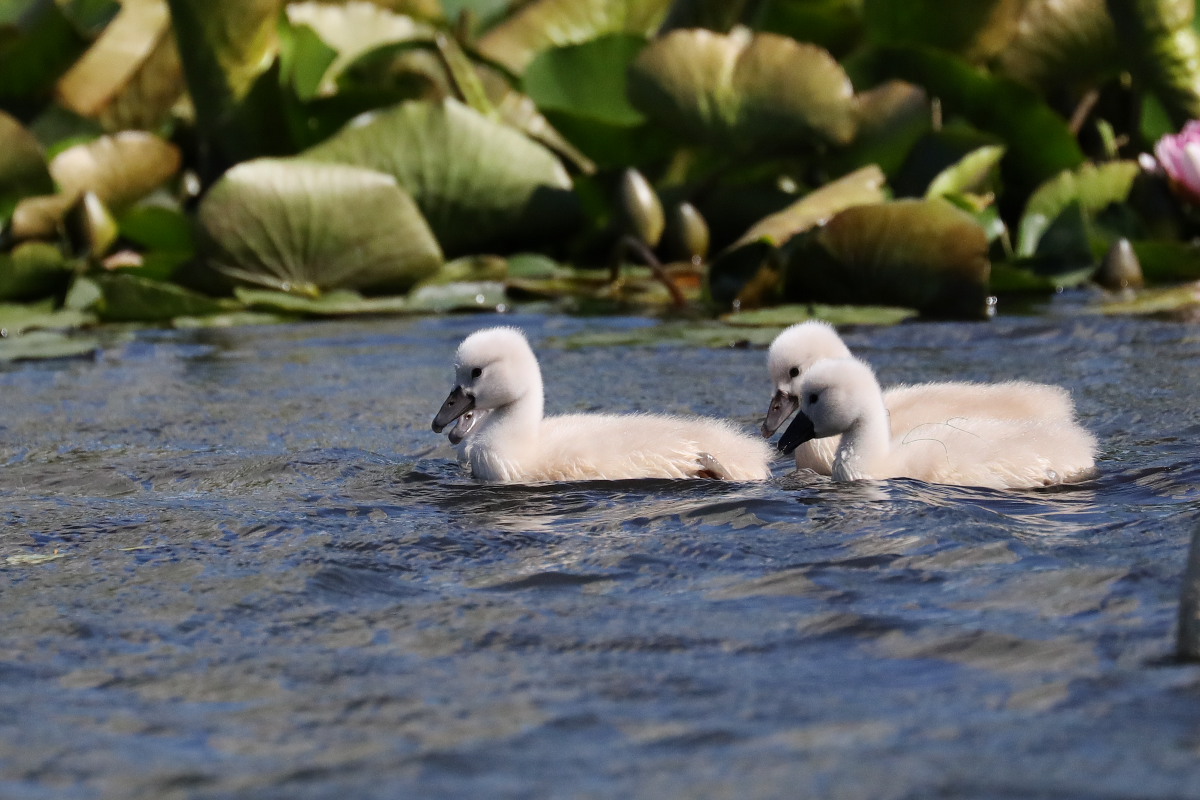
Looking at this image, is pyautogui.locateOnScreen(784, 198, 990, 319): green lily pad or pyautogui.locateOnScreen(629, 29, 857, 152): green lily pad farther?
pyautogui.locateOnScreen(629, 29, 857, 152): green lily pad

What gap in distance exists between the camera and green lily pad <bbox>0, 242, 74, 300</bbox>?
897 cm

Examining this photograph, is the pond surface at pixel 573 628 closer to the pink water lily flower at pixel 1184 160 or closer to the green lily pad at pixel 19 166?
the pink water lily flower at pixel 1184 160

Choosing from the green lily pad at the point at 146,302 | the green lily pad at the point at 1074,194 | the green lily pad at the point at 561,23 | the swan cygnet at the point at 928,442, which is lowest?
the swan cygnet at the point at 928,442

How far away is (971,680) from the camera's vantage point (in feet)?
10.8

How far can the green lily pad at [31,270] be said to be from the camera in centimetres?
897

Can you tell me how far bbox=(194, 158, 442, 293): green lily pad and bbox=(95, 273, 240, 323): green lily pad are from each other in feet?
0.62

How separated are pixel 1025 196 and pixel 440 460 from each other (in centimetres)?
531

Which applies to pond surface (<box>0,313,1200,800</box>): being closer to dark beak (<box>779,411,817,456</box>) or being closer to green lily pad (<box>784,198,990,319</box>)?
dark beak (<box>779,411,817,456</box>)

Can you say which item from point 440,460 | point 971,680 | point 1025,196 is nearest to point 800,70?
point 1025,196

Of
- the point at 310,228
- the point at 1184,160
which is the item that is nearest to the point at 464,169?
the point at 310,228

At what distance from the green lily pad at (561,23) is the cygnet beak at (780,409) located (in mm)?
5966

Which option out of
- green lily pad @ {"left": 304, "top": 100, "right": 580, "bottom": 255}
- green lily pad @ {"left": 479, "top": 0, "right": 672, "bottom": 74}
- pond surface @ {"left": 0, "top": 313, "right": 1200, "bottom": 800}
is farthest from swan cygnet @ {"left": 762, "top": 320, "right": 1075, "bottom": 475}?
green lily pad @ {"left": 479, "top": 0, "right": 672, "bottom": 74}

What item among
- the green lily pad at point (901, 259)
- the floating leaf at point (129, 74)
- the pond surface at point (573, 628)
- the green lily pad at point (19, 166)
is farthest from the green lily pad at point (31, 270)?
the green lily pad at point (901, 259)

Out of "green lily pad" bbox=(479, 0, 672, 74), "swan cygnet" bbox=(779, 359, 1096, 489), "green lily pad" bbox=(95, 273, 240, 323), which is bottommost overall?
"swan cygnet" bbox=(779, 359, 1096, 489)
